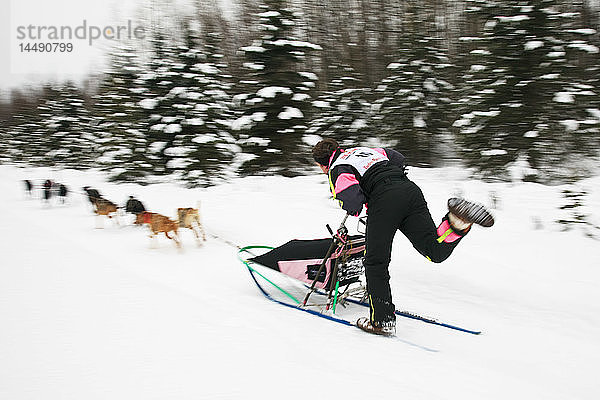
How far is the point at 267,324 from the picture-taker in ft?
10.3

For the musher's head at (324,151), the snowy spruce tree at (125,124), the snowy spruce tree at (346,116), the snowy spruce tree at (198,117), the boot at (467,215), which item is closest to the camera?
the boot at (467,215)

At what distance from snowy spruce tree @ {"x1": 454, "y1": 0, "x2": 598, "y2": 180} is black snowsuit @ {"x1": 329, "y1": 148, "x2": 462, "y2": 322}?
7.39m

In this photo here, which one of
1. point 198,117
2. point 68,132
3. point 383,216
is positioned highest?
point 68,132

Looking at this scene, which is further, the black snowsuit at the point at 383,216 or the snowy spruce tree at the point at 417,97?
the snowy spruce tree at the point at 417,97

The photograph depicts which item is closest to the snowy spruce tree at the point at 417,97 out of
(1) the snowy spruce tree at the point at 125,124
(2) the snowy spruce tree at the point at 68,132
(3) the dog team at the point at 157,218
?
(1) the snowy spruce tree at the point at 125,124

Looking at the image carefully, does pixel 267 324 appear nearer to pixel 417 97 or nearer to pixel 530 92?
pixel 530 92

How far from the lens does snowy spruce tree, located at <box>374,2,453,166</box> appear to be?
1223 cm

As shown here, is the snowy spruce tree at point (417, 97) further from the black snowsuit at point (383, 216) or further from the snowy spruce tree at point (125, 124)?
the black snowsuit at point (383, 216)

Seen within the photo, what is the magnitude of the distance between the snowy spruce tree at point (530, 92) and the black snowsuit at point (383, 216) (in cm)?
739

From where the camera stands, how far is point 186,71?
1208 cm

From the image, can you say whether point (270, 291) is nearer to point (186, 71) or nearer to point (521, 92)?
point (521, 92)

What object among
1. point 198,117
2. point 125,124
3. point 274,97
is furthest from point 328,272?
point 125,124

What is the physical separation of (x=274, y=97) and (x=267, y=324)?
28.9ft

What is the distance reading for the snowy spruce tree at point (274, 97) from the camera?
36.9 ft
